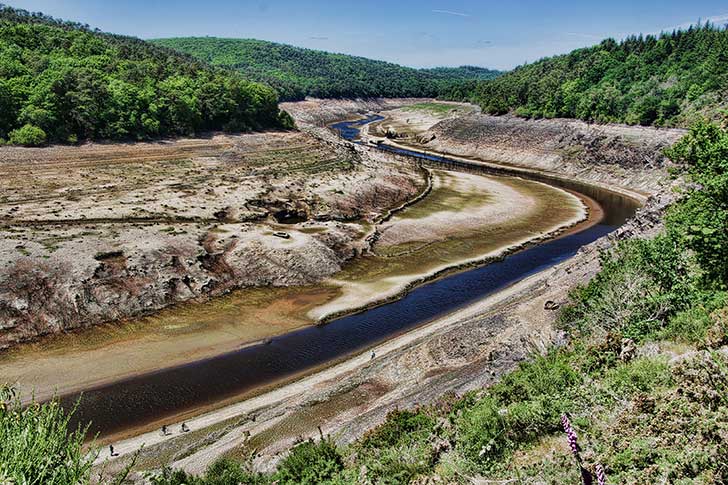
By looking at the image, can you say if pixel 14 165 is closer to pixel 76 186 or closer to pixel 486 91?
pixel 76 186

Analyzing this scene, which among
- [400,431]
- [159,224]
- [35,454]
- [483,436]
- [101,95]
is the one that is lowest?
[400,431]

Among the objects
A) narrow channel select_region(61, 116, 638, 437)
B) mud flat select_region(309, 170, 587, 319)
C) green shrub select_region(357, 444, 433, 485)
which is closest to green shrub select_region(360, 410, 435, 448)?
green shrub select_region(357, 444, 433, 485)

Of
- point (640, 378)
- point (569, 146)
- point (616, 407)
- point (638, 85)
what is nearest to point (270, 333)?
point (616, 407)

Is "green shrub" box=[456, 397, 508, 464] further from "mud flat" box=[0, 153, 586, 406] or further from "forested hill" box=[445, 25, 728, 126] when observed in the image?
"forested hill" box=[445, 25, 728, 126]

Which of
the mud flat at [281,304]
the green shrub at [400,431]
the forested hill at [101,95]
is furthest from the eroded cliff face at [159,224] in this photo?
the green shrub at [400,431]

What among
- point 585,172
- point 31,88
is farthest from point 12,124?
point 585,172

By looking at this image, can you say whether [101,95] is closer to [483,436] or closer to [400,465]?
[400,465]

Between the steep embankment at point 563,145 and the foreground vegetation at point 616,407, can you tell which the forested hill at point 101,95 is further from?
the foreground vegetation at point 616,407
